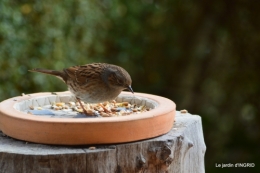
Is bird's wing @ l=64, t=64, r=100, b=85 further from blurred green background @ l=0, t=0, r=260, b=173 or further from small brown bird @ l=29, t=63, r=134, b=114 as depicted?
blurred green background @ l=0, t=0, r=260, b=173

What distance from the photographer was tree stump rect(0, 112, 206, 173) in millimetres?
3244

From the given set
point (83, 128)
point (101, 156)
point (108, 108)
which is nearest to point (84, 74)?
point (108, 108)

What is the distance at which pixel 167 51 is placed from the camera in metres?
9.45

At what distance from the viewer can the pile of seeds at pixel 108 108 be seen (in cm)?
423

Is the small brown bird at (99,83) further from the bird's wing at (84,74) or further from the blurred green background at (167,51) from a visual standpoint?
the blurred green background at (167,51)

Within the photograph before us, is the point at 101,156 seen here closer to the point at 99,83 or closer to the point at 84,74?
the point at 99,83

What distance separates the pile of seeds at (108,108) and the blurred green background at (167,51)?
2.68 m

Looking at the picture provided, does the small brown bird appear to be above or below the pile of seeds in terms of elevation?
above

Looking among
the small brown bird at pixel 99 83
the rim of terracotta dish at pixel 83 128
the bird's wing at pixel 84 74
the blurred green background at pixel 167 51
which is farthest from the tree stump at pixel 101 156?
the blurred green background at pixel 167 51

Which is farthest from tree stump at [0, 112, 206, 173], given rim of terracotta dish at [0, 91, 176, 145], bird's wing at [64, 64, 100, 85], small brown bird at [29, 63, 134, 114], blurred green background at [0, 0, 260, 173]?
blurred green background at [0, 0, 260, 173]

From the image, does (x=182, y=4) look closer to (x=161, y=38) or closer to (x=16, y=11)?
(x=161, y=38)

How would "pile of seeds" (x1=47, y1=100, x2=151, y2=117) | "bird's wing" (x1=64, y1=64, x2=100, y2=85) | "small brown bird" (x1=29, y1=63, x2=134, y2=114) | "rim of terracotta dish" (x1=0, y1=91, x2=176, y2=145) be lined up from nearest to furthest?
1. "rim of terracotta dish" (x1=0, y1=91, x2=176, y2=145)
2. "pile of seeds" (x1=47, y1=100, x2=151, y2=117)
3. "small brown bird" (x1=29, y1=63, x2=134, y2=114)
4. "bird's wing" (x1=64, y1=64, x2=100, y2=85)

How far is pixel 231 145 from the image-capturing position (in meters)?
8.29

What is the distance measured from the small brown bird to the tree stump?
90 cm
